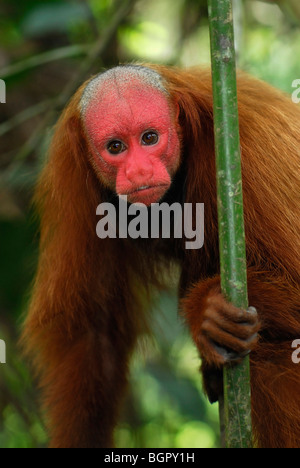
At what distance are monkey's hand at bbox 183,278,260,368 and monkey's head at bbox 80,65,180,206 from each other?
0.53 meters

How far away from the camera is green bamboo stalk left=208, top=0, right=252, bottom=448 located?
6.75 ft

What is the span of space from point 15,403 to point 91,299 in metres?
1.15

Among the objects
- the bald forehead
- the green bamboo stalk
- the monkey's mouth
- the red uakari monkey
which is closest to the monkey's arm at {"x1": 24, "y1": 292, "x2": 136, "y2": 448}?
the red uakari monkey

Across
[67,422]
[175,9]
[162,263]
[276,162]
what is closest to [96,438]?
[67,422]

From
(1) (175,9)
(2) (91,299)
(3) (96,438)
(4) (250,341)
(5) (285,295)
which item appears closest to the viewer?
(4) (250,341)

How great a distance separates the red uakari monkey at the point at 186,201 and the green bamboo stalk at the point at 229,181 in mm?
305

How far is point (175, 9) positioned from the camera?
224 inches

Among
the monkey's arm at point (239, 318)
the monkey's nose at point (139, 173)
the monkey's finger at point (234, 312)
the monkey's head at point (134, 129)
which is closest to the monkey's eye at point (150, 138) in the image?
the monkey's head at point (134, 129)

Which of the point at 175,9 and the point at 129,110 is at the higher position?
the point at 175,9

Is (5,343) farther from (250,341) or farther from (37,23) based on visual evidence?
(250,341)

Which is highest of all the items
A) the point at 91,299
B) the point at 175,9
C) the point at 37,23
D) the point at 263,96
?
the point at 175,9

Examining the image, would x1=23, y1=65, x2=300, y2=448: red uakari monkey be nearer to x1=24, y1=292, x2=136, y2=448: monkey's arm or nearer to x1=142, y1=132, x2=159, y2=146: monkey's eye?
x1=142, y1=132, x2=159, y2=146: monkey's eye

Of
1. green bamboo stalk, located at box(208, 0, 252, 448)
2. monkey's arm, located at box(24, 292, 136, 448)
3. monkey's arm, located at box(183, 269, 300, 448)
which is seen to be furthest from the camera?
monkey's arm, located at box(24, 292, 136, 448)

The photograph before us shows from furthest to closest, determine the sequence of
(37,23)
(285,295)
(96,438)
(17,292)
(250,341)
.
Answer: (17,292)
(37,23)
(96,438)
(285,295)
(250,341)
